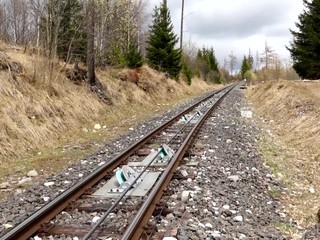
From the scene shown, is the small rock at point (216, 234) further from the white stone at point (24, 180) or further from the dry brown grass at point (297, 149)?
the white stone at point (24, 180)

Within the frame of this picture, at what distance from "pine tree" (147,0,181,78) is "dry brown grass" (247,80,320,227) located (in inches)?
641

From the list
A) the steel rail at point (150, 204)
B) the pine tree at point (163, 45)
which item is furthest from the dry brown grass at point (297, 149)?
the pine tree at point (163, 45)

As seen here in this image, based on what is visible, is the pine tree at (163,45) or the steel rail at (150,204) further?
the pine tree at (163,45)

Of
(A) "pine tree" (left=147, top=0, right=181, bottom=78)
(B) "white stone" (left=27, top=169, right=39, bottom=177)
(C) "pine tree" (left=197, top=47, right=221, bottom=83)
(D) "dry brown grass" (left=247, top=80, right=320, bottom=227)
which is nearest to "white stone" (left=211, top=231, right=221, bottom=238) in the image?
(D) "dry brown grass" (left=247, top=80, right=320, bottom=227)

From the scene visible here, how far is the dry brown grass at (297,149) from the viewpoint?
603 centimetres

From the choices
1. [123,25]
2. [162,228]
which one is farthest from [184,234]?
[123,25]

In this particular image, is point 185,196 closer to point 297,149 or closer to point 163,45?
point 297,149

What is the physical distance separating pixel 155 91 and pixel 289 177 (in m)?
17.9

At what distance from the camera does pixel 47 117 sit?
11055 millimetres

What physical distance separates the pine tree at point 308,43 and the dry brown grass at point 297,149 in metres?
10.6

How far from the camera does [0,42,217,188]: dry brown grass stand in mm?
8523

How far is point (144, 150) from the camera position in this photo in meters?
8.91

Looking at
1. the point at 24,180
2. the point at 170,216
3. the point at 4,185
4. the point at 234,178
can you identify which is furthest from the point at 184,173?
the point at 4,185

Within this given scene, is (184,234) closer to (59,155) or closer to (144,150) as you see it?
(144,150)
